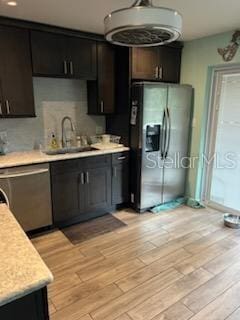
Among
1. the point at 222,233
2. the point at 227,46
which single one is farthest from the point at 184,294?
the point at 227,46

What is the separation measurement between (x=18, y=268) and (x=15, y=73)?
2.40 meters

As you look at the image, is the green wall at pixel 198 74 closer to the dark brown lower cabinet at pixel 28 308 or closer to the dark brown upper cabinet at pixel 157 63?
the dark brown upper cabinet at pixel 157 63

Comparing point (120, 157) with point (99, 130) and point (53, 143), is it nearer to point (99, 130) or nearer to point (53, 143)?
point (99, 130)

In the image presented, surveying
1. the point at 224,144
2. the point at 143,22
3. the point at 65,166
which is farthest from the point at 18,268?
the point at 224,144

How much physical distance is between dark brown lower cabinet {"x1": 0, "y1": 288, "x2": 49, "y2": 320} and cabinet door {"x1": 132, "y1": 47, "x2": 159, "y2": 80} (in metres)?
2.93

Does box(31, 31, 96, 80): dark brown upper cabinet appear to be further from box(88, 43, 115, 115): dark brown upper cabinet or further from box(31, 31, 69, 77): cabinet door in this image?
box(88, 43, 115, 115): dark brown upper cabinet

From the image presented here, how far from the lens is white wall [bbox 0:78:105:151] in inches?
127

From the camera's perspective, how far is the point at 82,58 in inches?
125

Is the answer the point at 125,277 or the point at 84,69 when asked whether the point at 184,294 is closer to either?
the point at 125,277

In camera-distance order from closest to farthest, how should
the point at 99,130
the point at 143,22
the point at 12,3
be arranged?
the point at 143,22 → the point at 12,3 → the point at 99,130

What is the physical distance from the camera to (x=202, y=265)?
8.04 ft

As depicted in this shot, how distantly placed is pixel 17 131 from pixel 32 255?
2.46 m

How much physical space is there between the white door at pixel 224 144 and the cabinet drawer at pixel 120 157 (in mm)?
1259

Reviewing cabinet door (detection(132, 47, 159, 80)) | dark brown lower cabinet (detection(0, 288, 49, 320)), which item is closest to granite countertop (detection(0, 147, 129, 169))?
cabinet door (detection(132, 47, 159, 80))
